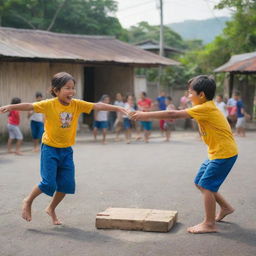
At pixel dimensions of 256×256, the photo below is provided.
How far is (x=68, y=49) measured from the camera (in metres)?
18.6

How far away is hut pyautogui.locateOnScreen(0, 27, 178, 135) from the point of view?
53.5ft

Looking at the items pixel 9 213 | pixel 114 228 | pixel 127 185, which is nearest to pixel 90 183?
pixel 127 185

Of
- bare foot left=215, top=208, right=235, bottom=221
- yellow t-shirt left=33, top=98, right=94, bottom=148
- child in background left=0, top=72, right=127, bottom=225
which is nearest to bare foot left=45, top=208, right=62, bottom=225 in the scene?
child in background left=0, top=72, right=127, bottom=225

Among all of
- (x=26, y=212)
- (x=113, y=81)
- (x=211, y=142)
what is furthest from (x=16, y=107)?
(x=113, y=81)

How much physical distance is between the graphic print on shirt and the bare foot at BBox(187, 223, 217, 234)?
5.70ft

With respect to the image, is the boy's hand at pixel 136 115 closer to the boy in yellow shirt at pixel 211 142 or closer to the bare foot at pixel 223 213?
the boy in yellow shirt at pixel 211 142

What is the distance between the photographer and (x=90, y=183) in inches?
330

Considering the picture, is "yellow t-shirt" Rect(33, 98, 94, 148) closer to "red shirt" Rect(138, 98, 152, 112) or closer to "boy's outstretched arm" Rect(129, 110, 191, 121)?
"boy's outstretched arm" Rect(129, 110, 191, 121)

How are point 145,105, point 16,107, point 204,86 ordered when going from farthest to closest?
point 145,105
point 16,107
point 204,86

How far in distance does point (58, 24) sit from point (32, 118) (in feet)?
62.3

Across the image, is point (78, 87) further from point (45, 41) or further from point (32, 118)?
point (32, 118)

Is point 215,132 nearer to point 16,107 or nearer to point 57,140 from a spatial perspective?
point 57,140

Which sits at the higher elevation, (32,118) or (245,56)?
(245,56)

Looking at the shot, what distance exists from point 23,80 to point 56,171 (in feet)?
38.9
